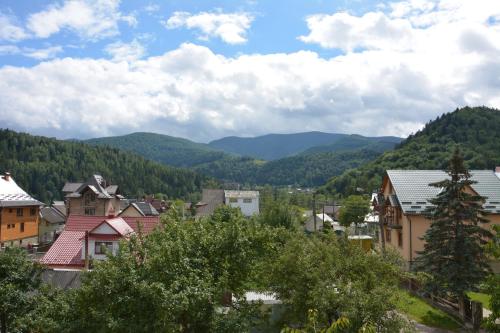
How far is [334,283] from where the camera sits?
17.5 m

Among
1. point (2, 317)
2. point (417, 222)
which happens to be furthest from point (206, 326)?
point (417, 222)

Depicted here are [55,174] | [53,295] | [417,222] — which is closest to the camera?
[53,295]

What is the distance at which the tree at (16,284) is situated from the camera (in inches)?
754

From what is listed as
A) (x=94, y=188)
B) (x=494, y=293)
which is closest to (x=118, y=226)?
(x=494, y=293)

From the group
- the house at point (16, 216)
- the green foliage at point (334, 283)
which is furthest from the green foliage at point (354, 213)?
the green foliage at point (334, 283)

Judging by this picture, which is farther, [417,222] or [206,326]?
[417,222]

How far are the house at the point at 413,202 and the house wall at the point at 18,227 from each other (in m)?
38.1

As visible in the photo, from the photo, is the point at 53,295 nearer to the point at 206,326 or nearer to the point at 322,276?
the point at 206,326

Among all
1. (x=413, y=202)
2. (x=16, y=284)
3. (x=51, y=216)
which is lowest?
(x=51, y=216)

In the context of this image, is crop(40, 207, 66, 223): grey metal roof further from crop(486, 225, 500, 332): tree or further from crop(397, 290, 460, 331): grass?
crop(486, 225, 500, 332): tree

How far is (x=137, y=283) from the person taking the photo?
14500mm

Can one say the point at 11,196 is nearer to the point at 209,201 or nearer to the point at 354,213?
the point at 209,201

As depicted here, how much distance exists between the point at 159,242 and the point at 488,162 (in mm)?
122836

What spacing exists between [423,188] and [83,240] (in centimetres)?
2779
